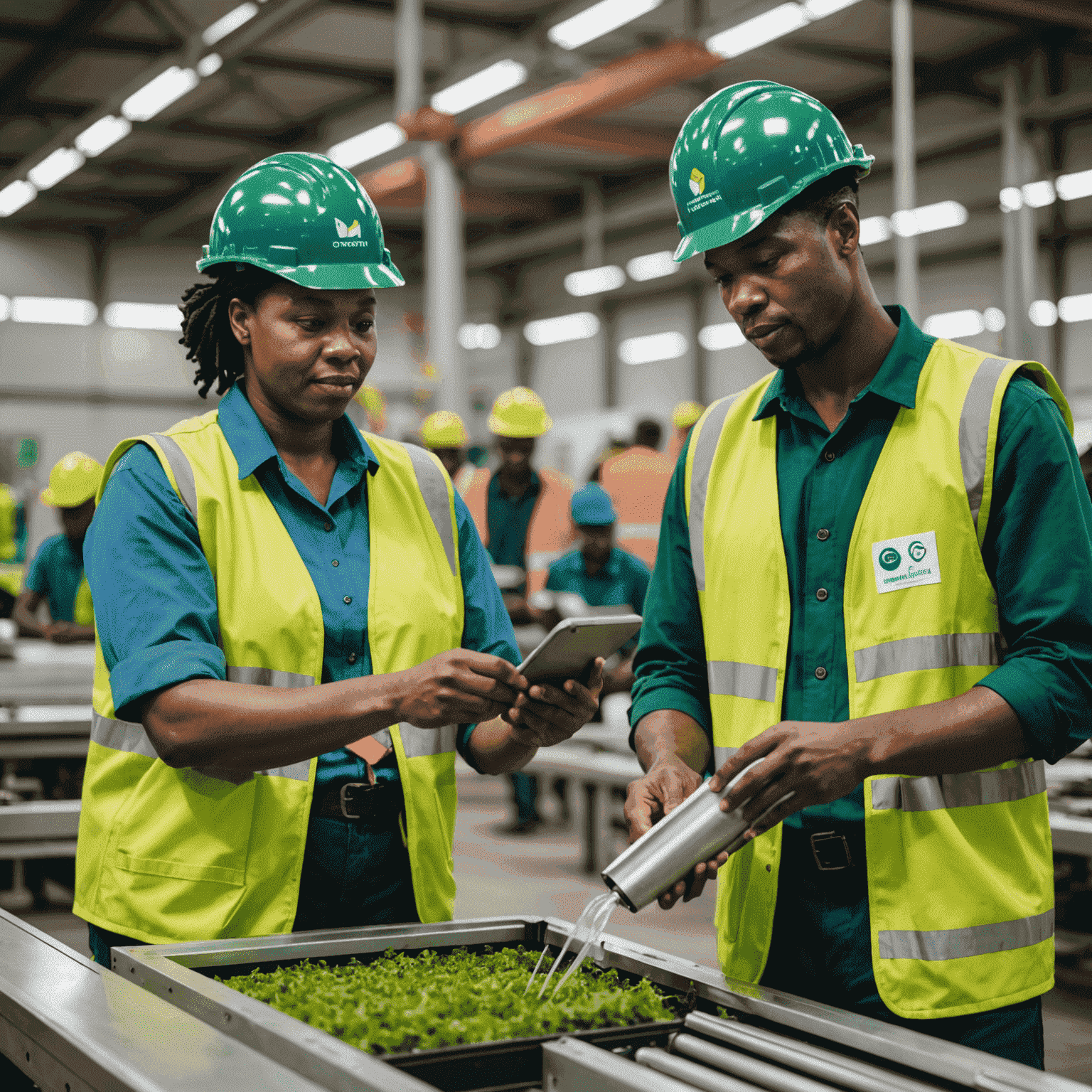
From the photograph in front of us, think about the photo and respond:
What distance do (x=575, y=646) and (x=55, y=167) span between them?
17.9 meters

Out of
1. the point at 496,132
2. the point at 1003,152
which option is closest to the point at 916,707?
the point at 496,132

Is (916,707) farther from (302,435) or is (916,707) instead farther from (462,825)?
(462,825)

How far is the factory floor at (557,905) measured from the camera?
410cm

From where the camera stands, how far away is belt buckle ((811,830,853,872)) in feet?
5.19

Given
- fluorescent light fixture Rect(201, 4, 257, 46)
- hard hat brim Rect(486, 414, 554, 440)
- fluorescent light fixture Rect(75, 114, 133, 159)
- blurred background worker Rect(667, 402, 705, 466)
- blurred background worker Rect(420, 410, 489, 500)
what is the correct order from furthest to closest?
fluorescent light fixture Rect(75, 114, 133, 159) < fluorescent light fixture Rect(201, 4, 257, 46) < blurred background worker Rect(667, 402, 705, 466) < blurred background worker Rect(420, 410, 489, 500) < hard hat brim Rect(486, 414, 554, 440)

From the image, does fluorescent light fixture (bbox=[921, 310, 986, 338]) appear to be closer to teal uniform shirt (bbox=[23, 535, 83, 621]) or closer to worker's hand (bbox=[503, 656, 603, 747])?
teal uniform shirt (bbox=[23, 535, 83, 621])

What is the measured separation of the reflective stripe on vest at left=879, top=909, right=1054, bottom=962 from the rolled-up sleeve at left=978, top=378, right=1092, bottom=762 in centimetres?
21

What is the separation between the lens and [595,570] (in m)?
6.89

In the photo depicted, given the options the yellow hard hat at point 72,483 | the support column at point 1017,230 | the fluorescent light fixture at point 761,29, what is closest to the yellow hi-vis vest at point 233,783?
the yellow hard hat at point 72,483

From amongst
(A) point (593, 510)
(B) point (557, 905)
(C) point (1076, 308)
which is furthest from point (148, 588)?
(C) point (1076, 308)

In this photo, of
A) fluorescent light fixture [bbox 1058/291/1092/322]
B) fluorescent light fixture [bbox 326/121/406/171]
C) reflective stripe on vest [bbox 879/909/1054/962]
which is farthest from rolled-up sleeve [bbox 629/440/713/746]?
fluorescent light fixture [bbox 1058/291/1092/322]

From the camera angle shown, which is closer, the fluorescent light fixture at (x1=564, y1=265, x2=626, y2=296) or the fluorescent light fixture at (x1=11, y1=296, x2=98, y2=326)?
the fluorescent light fixture at (x1=564, y1=265, x2=626, y2=296)

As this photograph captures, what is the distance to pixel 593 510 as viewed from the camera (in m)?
6.72

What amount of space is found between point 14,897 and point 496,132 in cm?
886
